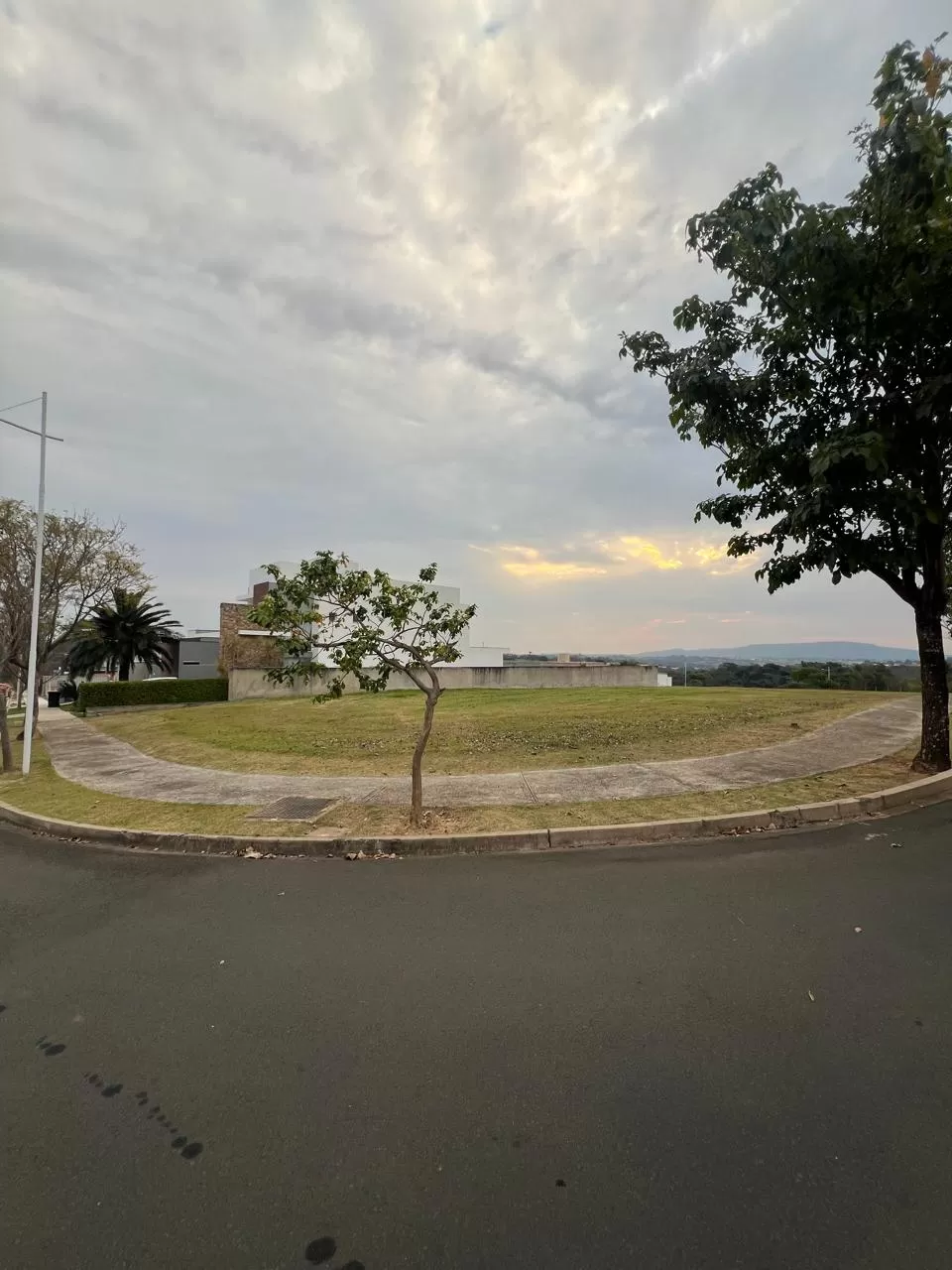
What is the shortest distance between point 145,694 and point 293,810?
2277cm

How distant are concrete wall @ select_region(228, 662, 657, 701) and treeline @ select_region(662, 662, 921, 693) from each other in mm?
3037

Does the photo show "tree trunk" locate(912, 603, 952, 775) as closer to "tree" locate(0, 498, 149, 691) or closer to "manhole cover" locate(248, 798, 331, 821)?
"manhole cover" locate(248, 798, 331, 821)

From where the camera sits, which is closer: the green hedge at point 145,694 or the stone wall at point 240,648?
the green hedge at point 145,694

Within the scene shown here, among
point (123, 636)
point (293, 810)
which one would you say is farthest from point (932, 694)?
point (123, 636)

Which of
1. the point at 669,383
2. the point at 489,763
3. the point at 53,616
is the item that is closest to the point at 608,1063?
the point at 489,763

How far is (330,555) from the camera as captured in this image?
5746mm

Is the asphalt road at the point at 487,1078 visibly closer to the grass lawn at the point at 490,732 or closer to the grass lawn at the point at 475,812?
the grass lawn at the point at 475,812

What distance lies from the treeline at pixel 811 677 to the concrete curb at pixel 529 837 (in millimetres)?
18535

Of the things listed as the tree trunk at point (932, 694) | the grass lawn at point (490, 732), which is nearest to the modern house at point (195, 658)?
the grass lawn at point (490, 732)

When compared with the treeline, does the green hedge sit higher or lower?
lower

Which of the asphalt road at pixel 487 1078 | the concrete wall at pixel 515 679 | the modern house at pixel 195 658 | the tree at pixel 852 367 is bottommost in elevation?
the asphalt road at pixel 487 1078

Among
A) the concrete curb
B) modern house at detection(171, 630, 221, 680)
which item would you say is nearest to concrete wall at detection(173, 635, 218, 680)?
modern house at detection(171, 630, 221, 680)

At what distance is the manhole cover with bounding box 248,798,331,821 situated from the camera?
20.9 feet

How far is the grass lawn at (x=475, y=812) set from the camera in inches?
229
